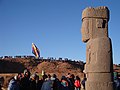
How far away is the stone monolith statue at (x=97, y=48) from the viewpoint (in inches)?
374

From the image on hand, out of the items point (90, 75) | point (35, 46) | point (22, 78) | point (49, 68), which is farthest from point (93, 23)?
point (49, 68)

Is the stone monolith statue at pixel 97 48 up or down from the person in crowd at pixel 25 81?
up

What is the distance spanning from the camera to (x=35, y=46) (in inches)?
1432

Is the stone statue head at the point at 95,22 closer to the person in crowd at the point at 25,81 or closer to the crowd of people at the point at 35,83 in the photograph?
the crowd of people at the point at 35,83

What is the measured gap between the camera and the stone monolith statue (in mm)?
9500

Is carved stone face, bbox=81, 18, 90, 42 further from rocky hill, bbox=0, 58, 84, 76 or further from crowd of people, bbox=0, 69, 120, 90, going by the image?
rocky hill, bbox=0, 58, 84, 76

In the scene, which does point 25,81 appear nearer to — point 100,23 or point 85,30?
point 85,30

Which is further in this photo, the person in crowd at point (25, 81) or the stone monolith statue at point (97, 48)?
the stone monolith statue at point (97, 48)

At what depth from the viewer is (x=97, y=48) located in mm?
9688

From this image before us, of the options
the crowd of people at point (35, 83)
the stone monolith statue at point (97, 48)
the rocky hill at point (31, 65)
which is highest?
the rocky hill at point (31, 65)

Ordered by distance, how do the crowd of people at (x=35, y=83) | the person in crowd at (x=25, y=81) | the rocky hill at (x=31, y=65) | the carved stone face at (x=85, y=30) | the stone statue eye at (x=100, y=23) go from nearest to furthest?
the crowd of people at (x=35, y=83) → the person in crowd at (x=25, y=81) → the stone statue eye at (x=100, y=23) → the carved stone face at (x=85, y=30) → the rocky hill at (x=31, y=65)

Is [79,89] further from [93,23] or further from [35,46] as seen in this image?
[35,46]

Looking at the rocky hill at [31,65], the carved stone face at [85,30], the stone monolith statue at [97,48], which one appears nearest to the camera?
the stone monolith statue at [97,48]

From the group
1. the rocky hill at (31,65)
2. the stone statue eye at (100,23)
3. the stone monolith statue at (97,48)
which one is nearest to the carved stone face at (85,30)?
the stone monolith statue at (97,48)
